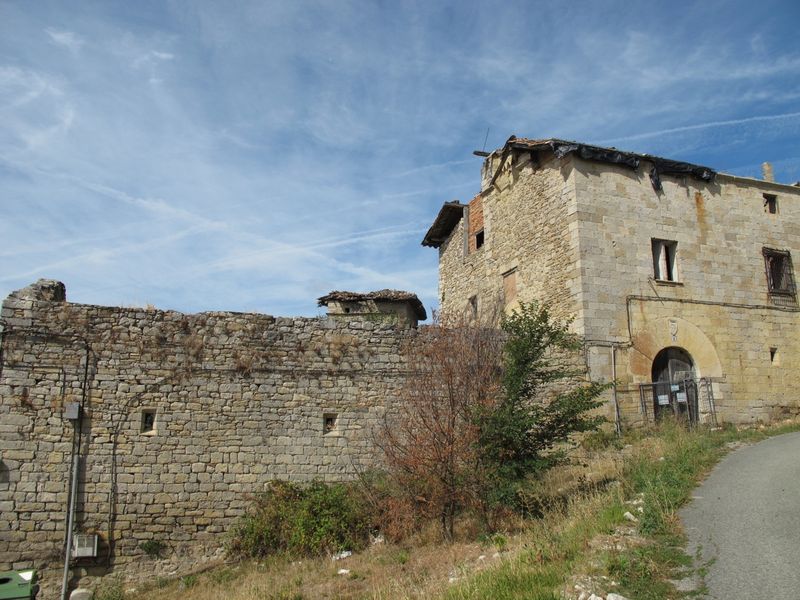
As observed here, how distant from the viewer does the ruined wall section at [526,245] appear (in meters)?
16.6

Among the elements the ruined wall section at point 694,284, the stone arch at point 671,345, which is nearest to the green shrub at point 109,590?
the ruined wall section at point 694,284

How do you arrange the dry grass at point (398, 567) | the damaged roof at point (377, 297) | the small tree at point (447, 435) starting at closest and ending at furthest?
the dry grass at point (398, 567)
the small tree at point (447, 435)
the damaged roof at point (377, 297)

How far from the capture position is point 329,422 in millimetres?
13383

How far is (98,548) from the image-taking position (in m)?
11.7

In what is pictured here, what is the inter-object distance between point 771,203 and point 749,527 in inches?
566

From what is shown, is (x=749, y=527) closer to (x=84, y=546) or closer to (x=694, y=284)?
(x=84, y=546)

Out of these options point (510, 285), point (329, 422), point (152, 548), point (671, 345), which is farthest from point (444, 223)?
point (152, 548)

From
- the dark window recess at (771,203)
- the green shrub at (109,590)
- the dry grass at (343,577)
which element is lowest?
the green shrub at (109,590)

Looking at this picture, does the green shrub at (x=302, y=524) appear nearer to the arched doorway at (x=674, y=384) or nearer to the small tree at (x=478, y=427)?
the small tree at (x=478, y=427)

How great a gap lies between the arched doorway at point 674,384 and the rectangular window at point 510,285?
4270 millimetres

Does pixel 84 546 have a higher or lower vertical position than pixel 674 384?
lower

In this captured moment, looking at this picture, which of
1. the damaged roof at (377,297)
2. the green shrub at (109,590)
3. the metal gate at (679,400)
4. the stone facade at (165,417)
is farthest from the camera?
the damaged roof at (377,297)

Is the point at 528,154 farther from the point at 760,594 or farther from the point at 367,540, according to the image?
the point at 760,594

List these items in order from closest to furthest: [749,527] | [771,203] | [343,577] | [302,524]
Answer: [749,527], [343,577], [302,524], [771,203]
